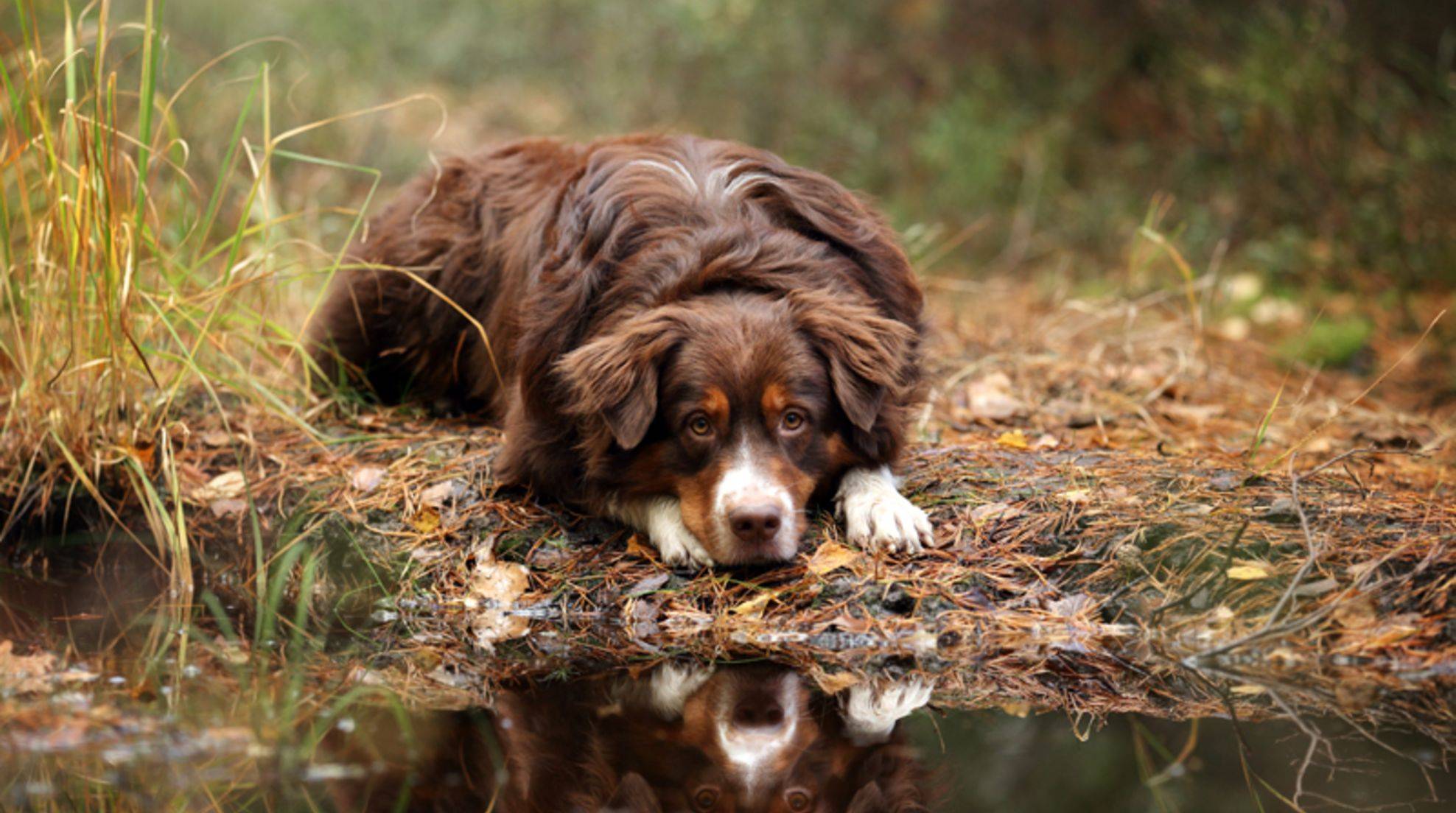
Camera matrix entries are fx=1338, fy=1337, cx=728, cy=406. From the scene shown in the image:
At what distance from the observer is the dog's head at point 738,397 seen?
4.09 m

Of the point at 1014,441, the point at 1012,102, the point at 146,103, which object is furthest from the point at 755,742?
the point at 1012,102

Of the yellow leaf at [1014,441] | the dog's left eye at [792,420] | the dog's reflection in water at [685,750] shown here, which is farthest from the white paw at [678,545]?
the yellow leaf at [1014,441]

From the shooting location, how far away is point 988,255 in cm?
1068

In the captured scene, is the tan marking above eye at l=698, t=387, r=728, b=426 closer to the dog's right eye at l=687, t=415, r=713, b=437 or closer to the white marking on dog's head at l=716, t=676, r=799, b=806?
the dog's right eye at l=687, t=415, r=713, b=437

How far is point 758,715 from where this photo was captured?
133 inches

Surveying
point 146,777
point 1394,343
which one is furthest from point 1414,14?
point 146,777

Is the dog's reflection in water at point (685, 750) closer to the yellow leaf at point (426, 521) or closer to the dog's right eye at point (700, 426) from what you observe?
the dog's right eye at point (700, 426)

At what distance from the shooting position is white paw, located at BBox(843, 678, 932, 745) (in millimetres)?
3242

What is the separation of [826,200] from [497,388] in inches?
62.4

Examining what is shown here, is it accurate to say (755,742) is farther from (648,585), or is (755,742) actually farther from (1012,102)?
(1012,102)

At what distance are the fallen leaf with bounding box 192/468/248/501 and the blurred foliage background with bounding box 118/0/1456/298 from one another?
13.4 ft

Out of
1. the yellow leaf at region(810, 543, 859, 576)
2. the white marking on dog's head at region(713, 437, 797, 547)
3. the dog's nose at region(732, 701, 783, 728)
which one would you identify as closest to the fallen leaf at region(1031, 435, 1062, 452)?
the yellow leaf at region(810, 543, 859, 576)

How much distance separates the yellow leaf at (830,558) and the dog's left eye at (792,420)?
41 centimetres

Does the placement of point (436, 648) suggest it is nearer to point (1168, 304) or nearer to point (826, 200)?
point (826, 200)
